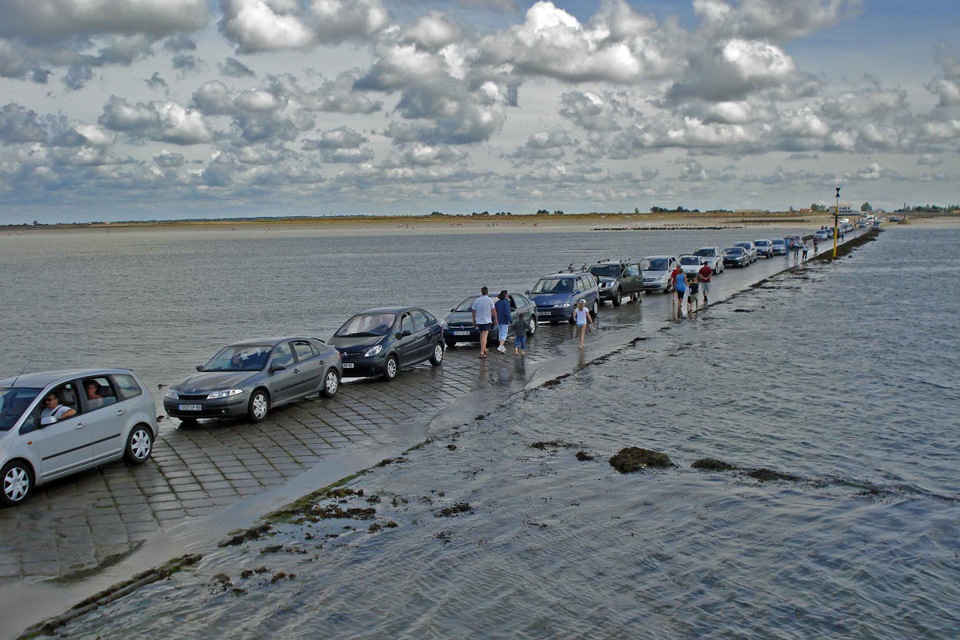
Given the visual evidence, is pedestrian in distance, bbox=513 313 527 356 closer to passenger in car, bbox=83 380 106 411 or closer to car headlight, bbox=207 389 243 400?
car headlight, bbox=207 389 243 400

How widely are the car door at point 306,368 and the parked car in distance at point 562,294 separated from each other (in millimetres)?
13642

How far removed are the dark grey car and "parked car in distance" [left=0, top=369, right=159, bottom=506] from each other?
183 cm

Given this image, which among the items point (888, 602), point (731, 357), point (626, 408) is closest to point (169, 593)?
point (888, 602)

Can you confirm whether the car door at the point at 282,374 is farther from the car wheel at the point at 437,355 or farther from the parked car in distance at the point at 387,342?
the car wheel at the point at 437,355

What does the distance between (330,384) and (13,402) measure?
23.6ft

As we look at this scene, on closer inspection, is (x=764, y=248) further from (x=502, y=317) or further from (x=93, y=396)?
(x=93, y=396)

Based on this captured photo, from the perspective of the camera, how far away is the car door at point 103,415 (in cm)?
1179

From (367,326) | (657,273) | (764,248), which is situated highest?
(367,326)

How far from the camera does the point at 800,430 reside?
48.2 feet

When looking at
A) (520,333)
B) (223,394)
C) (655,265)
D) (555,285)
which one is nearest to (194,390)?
(223,394)

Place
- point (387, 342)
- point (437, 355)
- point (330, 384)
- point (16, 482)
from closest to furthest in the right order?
point (16, 482) → point (330, 384) → point (387, 342) → point (437, 355)

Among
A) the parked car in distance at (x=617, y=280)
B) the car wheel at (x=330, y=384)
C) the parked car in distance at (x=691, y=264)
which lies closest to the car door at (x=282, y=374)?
the car wheel at (x=330, y=384)

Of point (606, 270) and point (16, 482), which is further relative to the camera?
point (606, 270)

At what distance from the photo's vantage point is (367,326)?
68.1 ft
